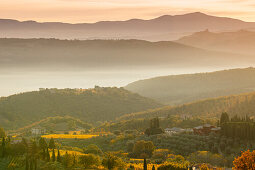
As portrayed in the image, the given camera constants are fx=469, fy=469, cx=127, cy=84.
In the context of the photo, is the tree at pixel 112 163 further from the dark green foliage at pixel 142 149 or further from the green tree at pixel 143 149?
the green tree at pixel 143 149

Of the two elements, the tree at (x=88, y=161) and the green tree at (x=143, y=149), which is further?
the green tree at (x=143, y=149)

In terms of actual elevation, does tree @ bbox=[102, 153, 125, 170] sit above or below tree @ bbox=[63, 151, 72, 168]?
below

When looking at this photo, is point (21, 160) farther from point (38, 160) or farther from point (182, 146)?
point (182, 146)

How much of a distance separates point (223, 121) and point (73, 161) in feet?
205

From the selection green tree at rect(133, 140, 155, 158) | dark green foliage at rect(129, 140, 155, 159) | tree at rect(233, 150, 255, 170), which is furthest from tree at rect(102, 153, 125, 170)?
green tree at rect(133, 140, 155, 158)

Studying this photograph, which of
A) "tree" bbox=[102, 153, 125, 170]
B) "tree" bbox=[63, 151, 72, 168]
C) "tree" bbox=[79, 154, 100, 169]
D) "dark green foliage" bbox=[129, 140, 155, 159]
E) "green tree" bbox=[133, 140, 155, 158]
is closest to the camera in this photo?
"tree" bbox=[63, 151, 72, 168]

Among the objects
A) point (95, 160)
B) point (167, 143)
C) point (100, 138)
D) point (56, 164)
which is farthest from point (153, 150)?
point (56, 164)

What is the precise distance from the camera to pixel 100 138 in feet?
401

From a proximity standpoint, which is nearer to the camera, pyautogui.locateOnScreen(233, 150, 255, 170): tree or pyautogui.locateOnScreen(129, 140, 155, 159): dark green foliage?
pyautogui.locateOnScreen(233, 150, 255, 170): tree

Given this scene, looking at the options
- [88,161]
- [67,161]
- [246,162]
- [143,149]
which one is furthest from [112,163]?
[143,149]

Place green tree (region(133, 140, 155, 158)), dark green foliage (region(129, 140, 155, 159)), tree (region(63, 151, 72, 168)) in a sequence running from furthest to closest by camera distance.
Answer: green tree (region(133, 140, 155, 158)) < dark green foliage (region(129, 140, 155, 159)) < tree (region(63, 151, 72, 168))

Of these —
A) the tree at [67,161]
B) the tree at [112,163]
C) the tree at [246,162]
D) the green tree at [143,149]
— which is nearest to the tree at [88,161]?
the tree at [112,163]

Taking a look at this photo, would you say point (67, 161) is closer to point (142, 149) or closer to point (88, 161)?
point (88, 161)

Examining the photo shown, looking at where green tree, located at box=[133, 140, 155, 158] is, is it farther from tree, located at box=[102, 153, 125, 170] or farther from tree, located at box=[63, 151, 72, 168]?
tree, located at box=[63, 151, 72, 168]
